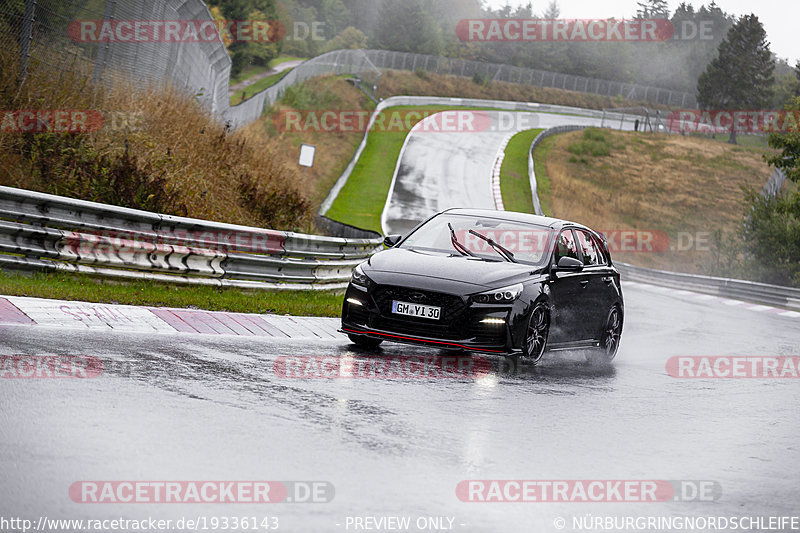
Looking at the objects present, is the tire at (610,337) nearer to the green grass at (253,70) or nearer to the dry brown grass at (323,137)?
the dry brown grass at (323,137)

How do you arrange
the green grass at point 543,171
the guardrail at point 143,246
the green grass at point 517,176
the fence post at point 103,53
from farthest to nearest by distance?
the green grass at point 543,171
the green grass at point 517,176
the fence post at point 103,53
the guardrail at point 143,246

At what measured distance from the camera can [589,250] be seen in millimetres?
13320

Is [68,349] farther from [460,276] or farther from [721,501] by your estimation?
[721,501]

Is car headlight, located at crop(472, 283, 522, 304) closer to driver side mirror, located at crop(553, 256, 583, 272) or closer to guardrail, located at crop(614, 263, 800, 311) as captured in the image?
driver side mirror, located at crop(553, 256, 583, 272)

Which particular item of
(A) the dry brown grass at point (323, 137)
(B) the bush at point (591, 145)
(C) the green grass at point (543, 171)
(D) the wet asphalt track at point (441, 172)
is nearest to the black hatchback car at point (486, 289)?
(D) the wet asphalt track at point (441, 172)

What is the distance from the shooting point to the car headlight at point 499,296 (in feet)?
34.7

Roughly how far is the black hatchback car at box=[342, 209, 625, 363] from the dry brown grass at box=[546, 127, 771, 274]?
34.2 metres

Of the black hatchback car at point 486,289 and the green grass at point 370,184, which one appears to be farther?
the green grass at point 370,184

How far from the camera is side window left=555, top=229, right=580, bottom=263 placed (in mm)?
12334

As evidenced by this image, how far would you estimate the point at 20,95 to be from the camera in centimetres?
1569

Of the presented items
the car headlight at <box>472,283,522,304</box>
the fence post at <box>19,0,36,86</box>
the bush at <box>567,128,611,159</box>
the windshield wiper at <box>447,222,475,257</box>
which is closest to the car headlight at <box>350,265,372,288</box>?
the car headlight at <box>472,283,522,304</box>

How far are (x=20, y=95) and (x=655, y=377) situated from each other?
10099mm

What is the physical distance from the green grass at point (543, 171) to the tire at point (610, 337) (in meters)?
36.7

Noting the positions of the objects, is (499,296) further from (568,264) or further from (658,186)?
(658,186)
